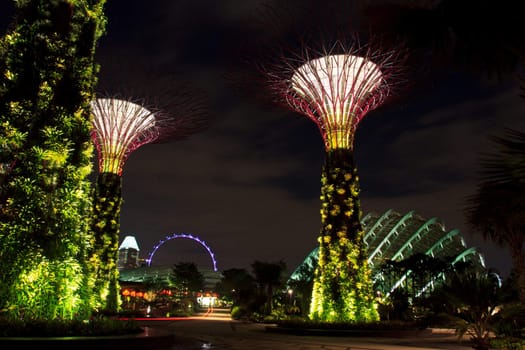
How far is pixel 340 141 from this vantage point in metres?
21.9

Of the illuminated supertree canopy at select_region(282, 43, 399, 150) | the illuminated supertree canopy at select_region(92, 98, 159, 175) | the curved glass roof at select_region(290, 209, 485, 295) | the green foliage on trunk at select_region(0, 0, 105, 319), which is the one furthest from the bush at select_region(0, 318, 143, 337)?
the curved glass roof at select_region(290, 209, 485, 295)

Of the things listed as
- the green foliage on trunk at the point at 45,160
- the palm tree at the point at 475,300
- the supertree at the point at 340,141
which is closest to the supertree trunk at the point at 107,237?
the supertree at the point at 340,141

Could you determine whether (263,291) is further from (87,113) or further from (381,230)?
(381,230)

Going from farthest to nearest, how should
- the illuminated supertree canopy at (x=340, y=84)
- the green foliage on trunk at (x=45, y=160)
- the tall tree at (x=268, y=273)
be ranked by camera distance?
the tall tree at (x=268, y=273)
the illuminated supertree canopy at (x=340, y=84)
the green foliage on trunk at (x=45, y=160)

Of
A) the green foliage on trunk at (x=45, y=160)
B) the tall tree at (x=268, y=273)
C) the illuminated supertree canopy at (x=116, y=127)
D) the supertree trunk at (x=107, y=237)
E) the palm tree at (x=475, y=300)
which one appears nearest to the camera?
the green foliage on trunk at (x=45, y=160)

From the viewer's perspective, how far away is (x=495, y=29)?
4441 millimetres

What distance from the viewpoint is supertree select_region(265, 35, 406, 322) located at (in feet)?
66.3

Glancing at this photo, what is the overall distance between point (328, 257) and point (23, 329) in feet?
46.4

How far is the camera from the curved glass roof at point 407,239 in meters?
86.9

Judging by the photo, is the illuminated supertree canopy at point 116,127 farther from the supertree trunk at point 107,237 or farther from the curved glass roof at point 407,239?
the curved glass roof at point 407,239

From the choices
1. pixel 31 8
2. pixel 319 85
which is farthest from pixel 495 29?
pixel 319 85

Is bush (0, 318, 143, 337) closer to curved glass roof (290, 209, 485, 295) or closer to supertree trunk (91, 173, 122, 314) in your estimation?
supertree trunk (91, 173, 122, 314)

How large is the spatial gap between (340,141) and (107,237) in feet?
51.4

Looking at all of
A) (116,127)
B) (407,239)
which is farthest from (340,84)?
(407,239)
